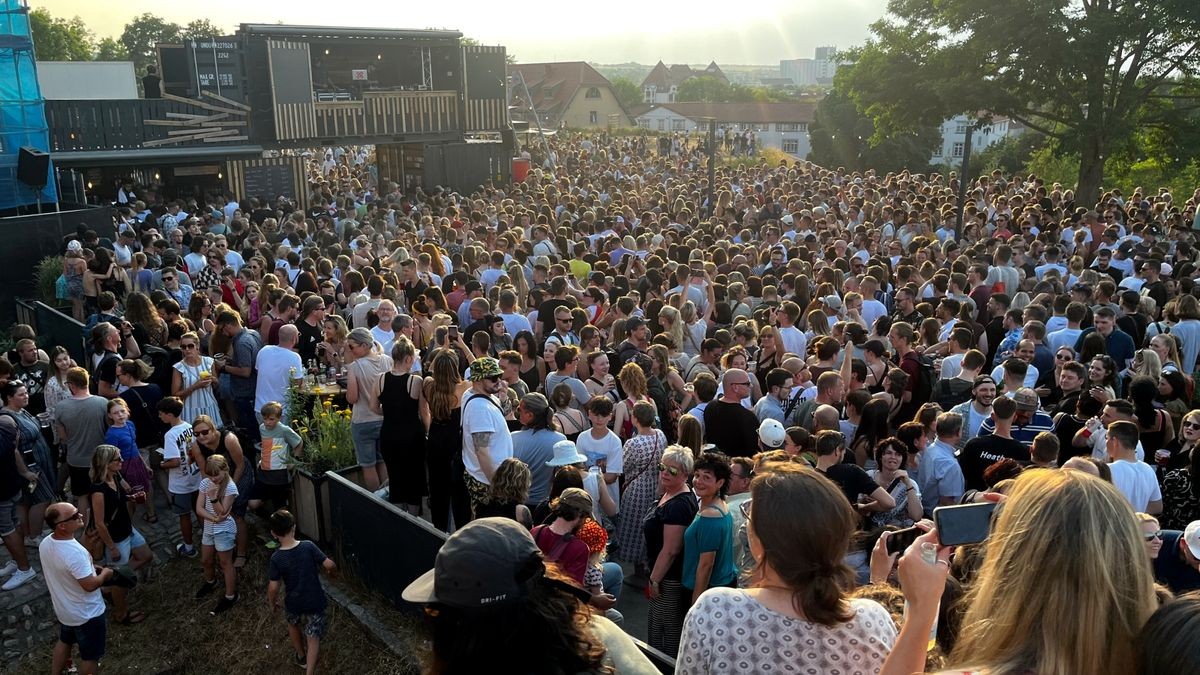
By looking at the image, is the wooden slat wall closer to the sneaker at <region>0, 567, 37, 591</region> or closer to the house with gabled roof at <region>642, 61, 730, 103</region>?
the sneaker at <region>0, 567, 37, 591</region>

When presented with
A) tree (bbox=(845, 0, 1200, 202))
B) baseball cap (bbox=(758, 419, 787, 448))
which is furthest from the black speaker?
tree (bbox=(845, 0, 1200, 202))

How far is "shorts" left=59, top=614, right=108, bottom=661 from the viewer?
577 centimetres

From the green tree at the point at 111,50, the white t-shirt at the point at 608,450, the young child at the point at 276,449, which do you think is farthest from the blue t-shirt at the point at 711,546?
the green tree at the point at 111,50

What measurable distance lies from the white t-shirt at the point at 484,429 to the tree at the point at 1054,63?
68.5ft

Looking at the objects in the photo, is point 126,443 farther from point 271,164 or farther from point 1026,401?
point 271,164

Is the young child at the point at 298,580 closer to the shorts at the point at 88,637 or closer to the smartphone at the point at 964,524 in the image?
the shorts at the point at 88,637

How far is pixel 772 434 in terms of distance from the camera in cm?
566

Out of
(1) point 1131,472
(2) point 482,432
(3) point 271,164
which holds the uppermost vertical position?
(3) point 271,164

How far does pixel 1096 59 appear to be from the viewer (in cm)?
2119

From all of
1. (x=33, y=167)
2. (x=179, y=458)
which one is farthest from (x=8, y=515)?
(x=33, y=167)

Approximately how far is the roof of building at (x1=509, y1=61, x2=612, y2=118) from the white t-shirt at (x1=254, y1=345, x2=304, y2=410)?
79157mm

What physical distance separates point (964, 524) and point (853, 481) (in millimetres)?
2871

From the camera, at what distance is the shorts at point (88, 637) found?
5.77m

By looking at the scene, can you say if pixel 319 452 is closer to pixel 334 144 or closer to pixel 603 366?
pixel 603 366
